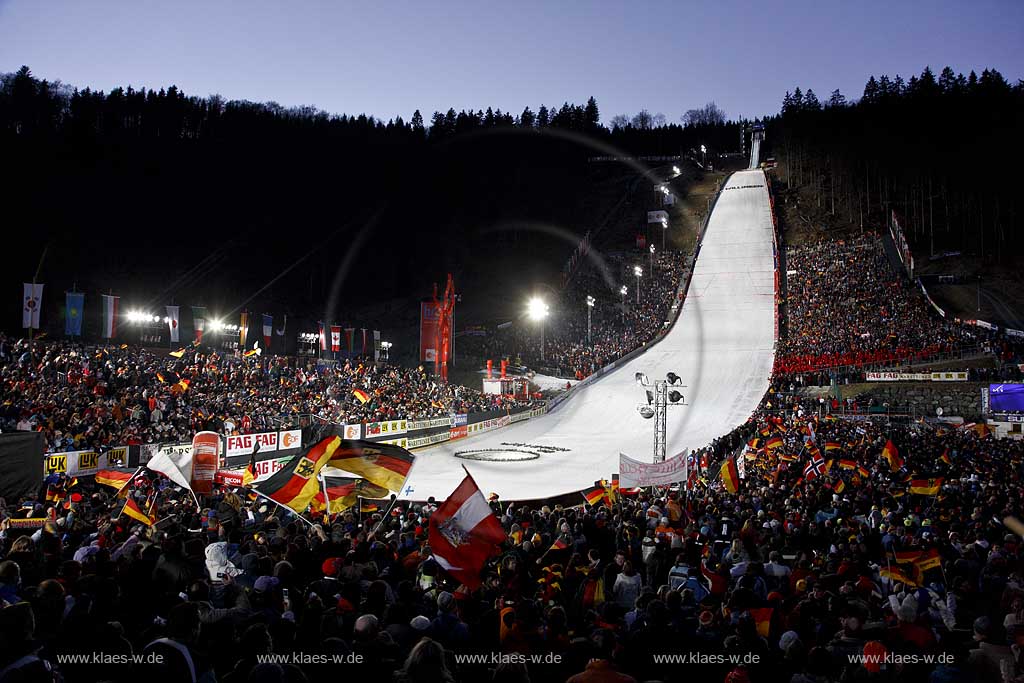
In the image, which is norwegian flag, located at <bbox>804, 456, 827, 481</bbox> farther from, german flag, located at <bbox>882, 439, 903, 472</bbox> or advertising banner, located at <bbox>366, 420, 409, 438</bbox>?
advertising banner, located at <bbox>366, 420, 409, 438</bbox>

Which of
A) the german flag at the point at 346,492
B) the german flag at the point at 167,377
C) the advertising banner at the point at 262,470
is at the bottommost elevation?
the advertising banner at the point at 262,470

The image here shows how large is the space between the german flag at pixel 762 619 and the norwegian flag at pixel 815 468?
10875 mm

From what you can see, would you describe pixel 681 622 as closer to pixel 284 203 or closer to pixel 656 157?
pixel 284 203

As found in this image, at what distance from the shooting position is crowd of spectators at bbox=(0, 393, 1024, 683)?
144 inches

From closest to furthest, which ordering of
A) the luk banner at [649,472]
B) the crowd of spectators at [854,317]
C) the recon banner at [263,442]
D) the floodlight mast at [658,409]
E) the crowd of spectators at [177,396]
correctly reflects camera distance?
the luk banner at [649,472]
the crowd of spectators at [177,396]
the recon banner at [263,442]
the floodlight mast at [658,409]
the crowd of spectators at [854,317]

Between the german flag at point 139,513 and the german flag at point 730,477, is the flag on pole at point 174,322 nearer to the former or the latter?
the german flag at point 139,513

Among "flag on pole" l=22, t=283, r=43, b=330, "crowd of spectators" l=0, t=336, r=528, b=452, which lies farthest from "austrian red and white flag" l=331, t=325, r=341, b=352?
"flag on pole" l=22, t=283, r=43, b=330

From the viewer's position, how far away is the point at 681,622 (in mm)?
4902

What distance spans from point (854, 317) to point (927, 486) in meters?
35.6

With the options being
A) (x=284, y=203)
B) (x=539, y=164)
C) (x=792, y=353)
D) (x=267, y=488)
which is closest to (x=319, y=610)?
(x=267, y=488)

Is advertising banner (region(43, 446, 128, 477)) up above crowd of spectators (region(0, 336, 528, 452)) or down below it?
below

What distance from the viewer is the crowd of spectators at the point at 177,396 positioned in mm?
19719

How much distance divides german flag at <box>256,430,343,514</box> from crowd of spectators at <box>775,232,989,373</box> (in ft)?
116

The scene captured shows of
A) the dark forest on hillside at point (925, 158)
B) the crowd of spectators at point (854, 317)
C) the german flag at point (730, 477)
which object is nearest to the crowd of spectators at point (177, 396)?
the german flag at point (730, 477)
